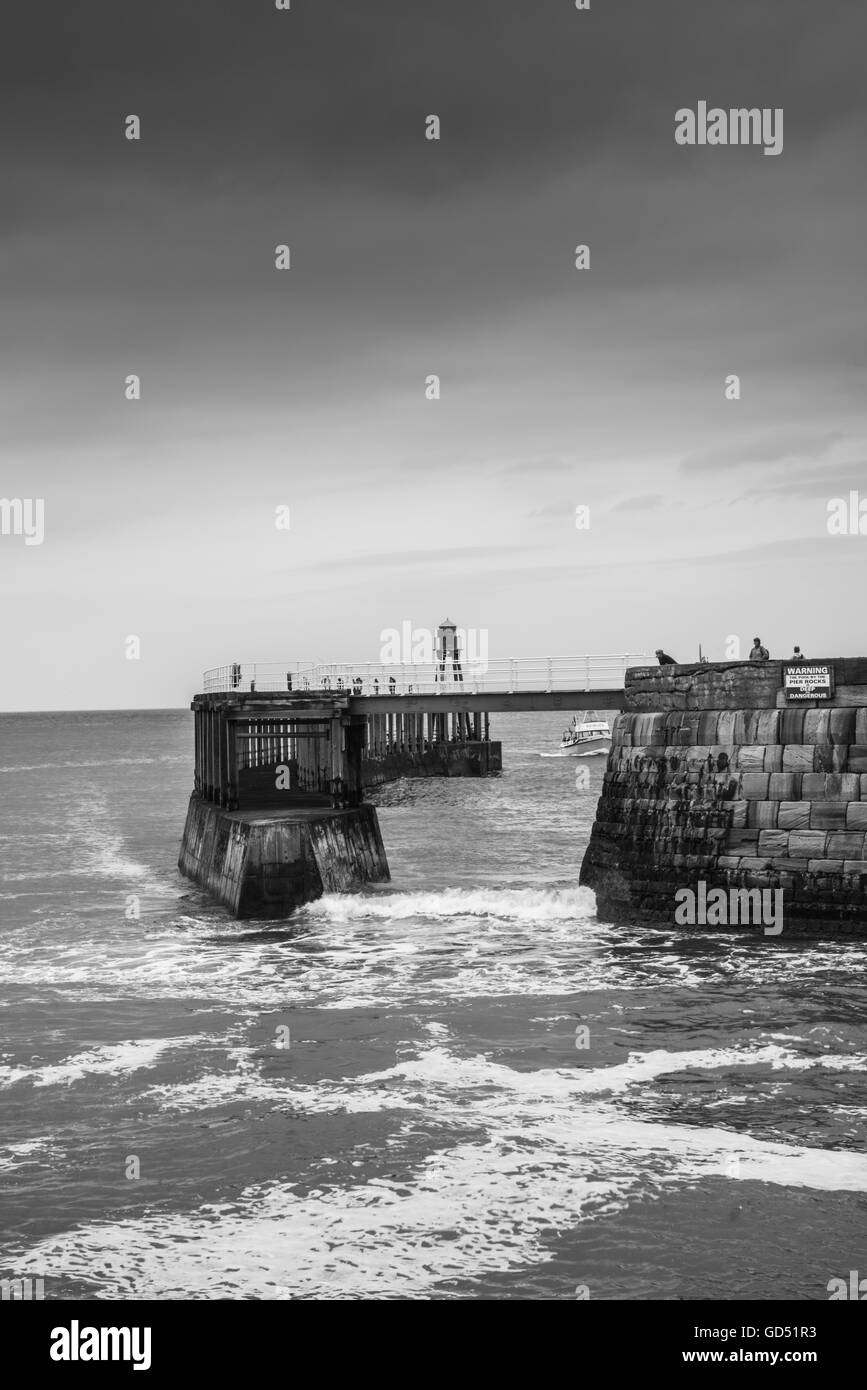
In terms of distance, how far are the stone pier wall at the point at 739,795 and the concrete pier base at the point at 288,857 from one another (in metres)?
6.15

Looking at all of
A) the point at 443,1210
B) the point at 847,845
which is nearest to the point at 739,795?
the point at 847,845

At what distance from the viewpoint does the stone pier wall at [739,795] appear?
23375 mm

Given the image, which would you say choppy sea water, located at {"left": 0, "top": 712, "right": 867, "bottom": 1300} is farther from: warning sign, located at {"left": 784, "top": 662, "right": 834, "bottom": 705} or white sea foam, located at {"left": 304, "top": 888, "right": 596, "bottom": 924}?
warning sign, located at {"left": 784, "top": 662, "right": 834, "bottom": 705}

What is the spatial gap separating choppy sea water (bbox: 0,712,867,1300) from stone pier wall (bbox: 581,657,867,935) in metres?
1.03

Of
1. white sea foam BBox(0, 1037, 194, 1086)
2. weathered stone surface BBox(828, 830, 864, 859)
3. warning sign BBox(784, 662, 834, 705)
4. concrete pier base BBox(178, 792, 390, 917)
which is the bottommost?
white sea foam BBox(0, 1037, 194, 1086)

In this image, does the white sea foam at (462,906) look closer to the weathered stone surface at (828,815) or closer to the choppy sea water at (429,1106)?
the choppy sea water at (429,1106)

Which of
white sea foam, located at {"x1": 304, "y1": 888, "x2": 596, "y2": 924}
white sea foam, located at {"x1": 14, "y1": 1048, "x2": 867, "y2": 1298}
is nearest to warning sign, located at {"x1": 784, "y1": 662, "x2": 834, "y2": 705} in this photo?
white sea foam, located at {"x1": 304, "y1": 888, "x2": 596, "y2": 924}

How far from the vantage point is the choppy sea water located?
11195 mm

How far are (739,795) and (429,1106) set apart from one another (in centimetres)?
1134

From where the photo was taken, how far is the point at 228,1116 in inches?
586

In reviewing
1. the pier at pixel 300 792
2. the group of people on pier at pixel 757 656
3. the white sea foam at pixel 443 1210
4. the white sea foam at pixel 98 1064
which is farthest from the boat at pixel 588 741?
the white sea foam at pixel 443 1210
